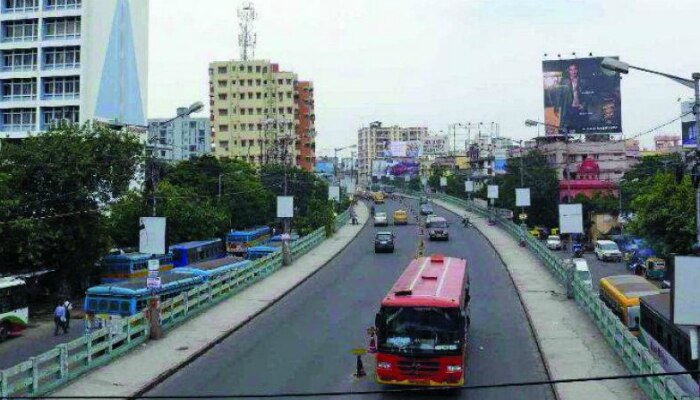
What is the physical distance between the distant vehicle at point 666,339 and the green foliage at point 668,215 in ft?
41.9

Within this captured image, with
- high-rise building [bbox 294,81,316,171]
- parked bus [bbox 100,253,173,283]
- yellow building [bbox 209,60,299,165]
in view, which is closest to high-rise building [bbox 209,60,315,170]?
yellow building [bbox 209,60,299,165]

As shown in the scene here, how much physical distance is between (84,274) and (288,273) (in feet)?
38.5

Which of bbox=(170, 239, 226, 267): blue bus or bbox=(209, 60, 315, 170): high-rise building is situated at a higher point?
bbox=(209, 60, 315, 170): high-rise building

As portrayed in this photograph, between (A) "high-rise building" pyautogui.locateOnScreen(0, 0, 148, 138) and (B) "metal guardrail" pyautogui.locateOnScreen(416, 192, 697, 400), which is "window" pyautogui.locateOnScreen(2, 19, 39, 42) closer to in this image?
(A) "high-rise building" pyautogui.locateOnScreen(0, 0, 148, 138)

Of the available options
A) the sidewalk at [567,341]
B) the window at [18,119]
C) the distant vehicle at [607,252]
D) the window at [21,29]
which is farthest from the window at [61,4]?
the distant vehicle at [607,252]

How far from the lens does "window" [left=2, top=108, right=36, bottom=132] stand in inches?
2810

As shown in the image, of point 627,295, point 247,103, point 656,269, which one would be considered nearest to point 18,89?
point 656,269

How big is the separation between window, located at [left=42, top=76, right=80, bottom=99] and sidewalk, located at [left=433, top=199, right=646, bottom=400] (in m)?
52.7

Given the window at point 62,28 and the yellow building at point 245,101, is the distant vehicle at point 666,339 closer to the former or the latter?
the window at point 62,28

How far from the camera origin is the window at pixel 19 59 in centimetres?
7256

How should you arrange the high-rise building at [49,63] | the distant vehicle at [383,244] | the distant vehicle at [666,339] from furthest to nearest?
the high-rise building at [49,63]
the distant vehicle at [383,244]
the distant vehicle at [666,339]

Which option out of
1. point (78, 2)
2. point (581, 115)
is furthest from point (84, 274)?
point (581, 115)

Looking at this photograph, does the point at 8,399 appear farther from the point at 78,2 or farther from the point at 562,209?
the point at 78,2

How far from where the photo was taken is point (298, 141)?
14762cm
